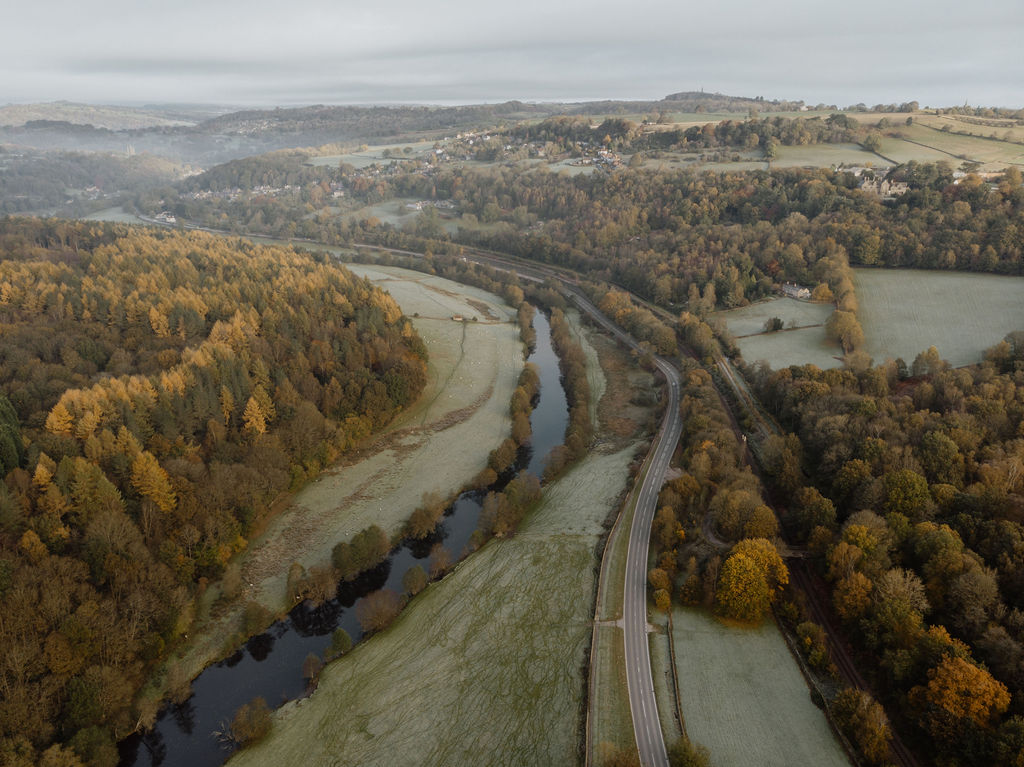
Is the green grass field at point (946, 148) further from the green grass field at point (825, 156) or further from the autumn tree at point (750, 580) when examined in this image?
the autumn tree at point (750, 580)

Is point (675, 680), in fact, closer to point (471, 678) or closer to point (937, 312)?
point (471, 678)

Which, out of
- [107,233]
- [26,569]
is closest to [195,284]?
[107,233]

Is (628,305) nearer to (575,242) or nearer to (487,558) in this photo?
(575,242)

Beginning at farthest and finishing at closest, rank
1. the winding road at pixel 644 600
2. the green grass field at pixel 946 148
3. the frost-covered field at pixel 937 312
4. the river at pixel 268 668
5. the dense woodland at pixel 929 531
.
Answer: the green grass field at pixel 946 148
the frost-covered field at pixel 937 312
the river at pixel 268 668
the winding road at pixel 644 600
the dense woodland at pixel 929 531

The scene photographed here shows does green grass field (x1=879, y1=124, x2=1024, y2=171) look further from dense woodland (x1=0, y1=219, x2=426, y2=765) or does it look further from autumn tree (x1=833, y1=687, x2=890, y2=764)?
autumn tree (x1=833, y1=687, x2=890, y2=764)

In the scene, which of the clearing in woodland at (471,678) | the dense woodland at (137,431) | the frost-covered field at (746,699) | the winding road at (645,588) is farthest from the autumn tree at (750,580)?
the dense woodland at (137,431)

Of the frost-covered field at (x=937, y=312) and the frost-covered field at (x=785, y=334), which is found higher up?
the frost-covered field at (x=937, y=312)

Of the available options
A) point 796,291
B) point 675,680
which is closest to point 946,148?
point 796,291

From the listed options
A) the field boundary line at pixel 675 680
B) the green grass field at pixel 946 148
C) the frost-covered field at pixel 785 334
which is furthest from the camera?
the green grass field at pixel 946 148
